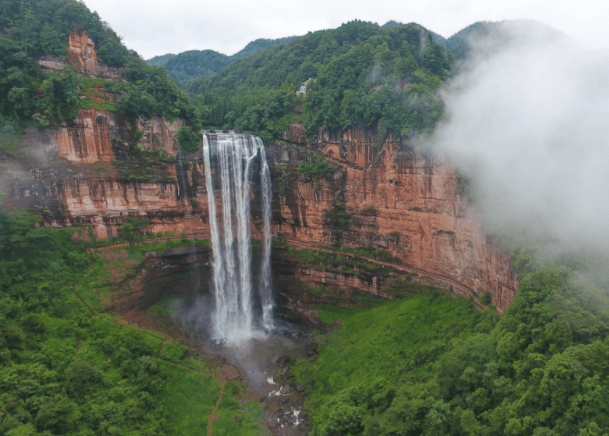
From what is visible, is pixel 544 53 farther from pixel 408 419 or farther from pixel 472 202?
pixel 408 419

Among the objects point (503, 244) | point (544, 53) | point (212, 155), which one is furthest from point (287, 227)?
point (544, 53)

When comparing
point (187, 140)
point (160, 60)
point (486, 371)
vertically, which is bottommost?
point (486, 371)

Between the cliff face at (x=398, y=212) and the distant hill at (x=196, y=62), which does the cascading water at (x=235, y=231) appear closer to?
the cliff face at (x=398, y=212)

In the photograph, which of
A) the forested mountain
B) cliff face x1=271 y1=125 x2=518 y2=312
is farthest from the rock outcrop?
cliff face x1=271 y1=125 x2=518 y2=312

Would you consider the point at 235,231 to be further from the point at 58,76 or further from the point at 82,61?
the point at 82,61

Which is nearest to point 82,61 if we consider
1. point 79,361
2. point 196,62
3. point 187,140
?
point 187,140

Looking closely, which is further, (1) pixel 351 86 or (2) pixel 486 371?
(1) pixel 351 86
